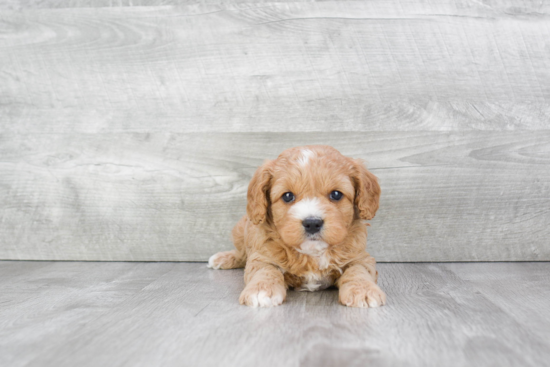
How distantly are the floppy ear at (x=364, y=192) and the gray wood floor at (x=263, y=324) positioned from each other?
385 mm

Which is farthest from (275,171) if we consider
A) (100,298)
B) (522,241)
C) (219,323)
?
(522,241)

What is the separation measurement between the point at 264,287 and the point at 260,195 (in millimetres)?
405

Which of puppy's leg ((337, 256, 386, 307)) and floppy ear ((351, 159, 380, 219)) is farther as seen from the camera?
floppy ear ((351, 159, 380, 219))

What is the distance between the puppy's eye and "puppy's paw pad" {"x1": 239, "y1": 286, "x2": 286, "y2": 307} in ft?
1.23

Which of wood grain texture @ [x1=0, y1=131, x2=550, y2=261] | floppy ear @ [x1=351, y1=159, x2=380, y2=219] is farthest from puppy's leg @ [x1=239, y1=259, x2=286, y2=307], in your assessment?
wood grain texture @ [x1=0, y1=131, x2=550, y2=261]

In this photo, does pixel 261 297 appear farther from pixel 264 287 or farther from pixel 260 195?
pixel 260 195

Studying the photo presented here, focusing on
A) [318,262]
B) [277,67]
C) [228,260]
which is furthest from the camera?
[277,67]

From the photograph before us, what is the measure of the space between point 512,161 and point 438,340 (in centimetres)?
181

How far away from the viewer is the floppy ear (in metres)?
2.08

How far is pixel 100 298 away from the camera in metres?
2.08

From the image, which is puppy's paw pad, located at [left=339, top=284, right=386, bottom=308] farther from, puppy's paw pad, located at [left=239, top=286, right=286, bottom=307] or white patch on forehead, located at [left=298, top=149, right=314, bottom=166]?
white patch on forehead, located at [left=298, top=149, right=314, bottom=166]

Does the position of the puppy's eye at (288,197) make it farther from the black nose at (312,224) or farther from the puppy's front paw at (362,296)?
the puppy's front paw at (362,296)

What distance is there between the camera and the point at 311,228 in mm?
1909

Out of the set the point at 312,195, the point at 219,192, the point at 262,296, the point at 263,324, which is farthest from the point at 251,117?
the point at 263,324
